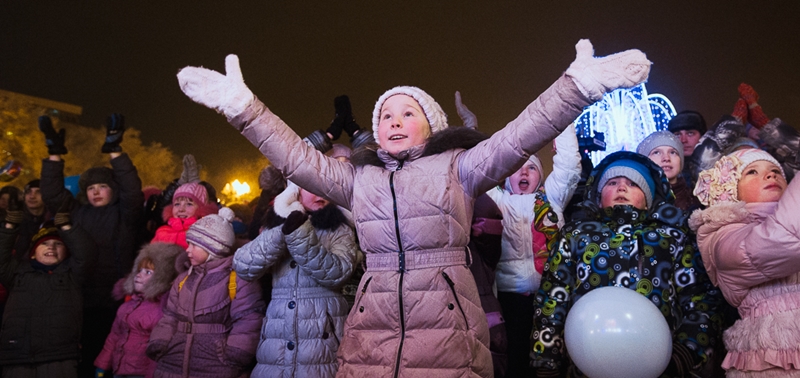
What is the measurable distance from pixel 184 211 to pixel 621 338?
3.52 metres

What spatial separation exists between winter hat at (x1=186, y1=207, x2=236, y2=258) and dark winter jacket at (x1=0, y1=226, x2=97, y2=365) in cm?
110

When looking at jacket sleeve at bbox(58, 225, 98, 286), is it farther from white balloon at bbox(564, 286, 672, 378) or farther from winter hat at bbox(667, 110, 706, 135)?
winter hat at bbox(667, 110, 706, 135)

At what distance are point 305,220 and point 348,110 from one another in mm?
1741

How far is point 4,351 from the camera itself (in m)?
4.18

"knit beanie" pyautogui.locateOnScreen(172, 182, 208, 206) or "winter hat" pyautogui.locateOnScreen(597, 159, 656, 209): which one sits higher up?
"knit beanie" pyautogui.locateOnScreen(172, 182, 208, 206)

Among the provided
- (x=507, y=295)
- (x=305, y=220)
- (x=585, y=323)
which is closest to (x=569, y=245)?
(x=585, y=323)

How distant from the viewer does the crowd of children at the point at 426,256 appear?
2186 millimetres

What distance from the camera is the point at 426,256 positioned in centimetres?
222

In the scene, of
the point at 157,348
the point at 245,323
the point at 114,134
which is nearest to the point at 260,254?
the point at 245,323

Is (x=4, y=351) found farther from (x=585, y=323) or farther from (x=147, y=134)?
(x=147, y=134)

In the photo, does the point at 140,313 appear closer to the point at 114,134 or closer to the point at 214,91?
the point at 114,134

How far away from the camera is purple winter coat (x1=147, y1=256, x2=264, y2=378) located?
11.6 feet

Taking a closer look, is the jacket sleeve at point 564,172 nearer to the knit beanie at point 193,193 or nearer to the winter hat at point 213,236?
the winter hat at point 213,236

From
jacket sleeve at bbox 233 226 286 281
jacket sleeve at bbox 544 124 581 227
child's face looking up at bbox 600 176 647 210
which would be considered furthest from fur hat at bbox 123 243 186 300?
child's face looking up at bbox 600 176 647 210
